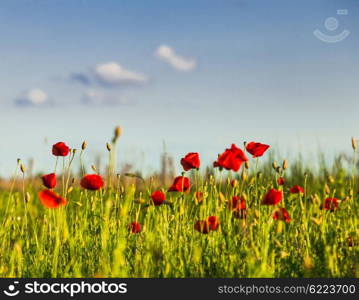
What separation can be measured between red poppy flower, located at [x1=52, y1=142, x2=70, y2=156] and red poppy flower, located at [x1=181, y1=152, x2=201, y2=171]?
81 cm

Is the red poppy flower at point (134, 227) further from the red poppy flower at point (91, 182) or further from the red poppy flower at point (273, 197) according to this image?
the red poppy flower at point (273, 197)

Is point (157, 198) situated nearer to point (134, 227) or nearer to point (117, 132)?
point (134, 227)

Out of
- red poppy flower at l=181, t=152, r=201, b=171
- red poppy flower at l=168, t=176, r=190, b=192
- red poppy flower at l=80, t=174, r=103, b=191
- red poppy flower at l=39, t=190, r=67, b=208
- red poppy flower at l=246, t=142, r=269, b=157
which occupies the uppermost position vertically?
red poppy flower at l=246, t=142, r=269, b=157

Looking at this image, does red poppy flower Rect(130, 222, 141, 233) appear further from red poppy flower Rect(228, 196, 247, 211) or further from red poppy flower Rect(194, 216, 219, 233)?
red poppy flower Rect(228, 196, 247, 211)

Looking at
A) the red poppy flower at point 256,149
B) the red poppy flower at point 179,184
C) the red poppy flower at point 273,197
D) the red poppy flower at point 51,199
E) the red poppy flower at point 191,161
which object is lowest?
the red poppy flower at point 273,197

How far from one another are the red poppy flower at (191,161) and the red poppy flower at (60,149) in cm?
81

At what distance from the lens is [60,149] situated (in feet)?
11.5

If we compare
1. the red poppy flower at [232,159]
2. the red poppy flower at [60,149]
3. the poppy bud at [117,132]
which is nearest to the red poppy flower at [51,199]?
the red poppy flower at [60,149]

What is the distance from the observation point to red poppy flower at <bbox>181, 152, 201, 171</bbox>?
329cm

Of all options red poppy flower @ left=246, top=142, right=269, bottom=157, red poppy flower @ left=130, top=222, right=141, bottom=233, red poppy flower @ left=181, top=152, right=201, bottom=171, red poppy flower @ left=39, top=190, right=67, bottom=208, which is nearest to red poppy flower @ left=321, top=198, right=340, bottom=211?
red poppy flower @ left=246, top=142, right=269, bottom=157

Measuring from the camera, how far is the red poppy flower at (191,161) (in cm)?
329

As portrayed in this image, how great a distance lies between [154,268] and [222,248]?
433 mm

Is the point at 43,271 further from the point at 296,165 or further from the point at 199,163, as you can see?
the point at 296,165

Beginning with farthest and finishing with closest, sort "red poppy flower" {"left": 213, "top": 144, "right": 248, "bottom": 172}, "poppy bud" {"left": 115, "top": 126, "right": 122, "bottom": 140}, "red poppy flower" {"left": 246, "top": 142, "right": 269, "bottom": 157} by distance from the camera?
"red poppy flower" {"left": 246, "top": 142, "right": 269, "bottom": 157}, "red poppy flower" {"left": 213, "top": 144, "right": 248, "bottom": 172}, "poppy bud" {"left": 115, "top": 126, "right": 122, "bottom": 140}
